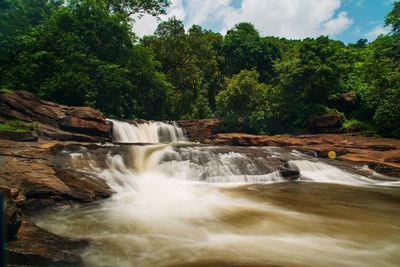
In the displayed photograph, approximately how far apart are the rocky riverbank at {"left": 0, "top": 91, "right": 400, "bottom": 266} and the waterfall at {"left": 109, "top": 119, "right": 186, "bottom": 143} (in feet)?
3.63

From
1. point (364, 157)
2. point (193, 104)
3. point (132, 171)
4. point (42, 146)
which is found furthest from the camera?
point (193, 104)

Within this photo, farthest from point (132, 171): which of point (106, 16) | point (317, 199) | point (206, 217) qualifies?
point (106, 16)

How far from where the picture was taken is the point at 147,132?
22.5 metres

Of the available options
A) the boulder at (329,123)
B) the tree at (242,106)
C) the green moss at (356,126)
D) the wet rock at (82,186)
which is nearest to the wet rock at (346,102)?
the boulder at (329,123)

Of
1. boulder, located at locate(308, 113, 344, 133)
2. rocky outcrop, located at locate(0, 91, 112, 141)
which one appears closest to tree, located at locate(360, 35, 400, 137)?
boulder, located at locate(308, 113, 344, 133)

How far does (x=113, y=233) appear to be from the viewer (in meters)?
7.00

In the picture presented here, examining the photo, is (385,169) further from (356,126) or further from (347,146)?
(356,126)

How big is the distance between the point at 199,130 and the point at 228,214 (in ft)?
57.9

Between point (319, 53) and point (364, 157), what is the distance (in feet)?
37.1

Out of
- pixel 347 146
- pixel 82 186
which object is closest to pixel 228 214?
pixel 82 186

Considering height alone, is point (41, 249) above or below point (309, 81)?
below

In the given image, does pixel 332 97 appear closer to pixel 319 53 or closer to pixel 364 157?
pixel 319 53

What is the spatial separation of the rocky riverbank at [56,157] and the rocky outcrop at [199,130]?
0.65 ft

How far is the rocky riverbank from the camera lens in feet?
17.7
